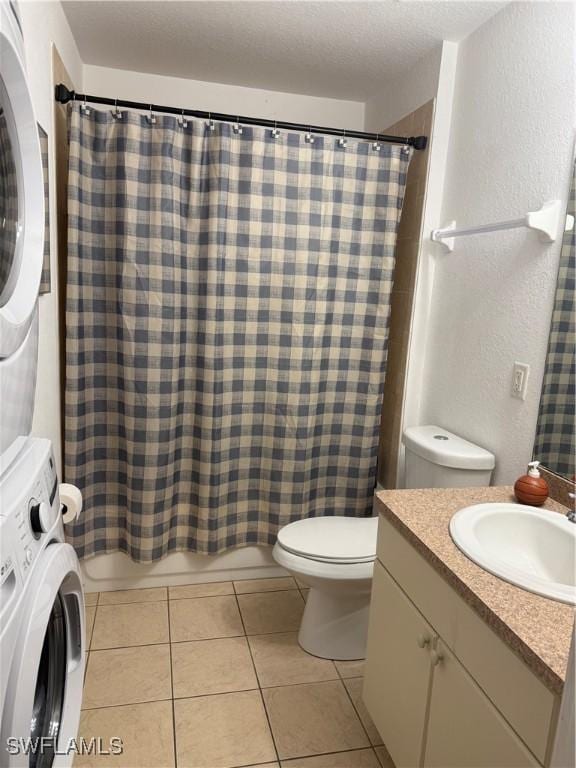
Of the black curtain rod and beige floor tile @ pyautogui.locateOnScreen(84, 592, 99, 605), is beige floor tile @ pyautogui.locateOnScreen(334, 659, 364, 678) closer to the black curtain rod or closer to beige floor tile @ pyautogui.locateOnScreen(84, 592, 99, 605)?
beige floor tile @ pyautogui.locateOnScreen(84, 592, 99, 605)

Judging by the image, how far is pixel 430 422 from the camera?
2201 mm

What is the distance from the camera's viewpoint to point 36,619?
81cm

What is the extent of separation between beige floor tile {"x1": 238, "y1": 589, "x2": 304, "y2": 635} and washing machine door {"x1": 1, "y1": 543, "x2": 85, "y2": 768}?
1.02 metres

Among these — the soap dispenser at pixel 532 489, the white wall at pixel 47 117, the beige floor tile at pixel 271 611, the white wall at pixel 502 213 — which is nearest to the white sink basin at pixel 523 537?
the soap dispenser at pixel 532 489

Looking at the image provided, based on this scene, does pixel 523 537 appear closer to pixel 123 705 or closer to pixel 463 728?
pixel 463 728

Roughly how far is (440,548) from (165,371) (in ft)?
4.21

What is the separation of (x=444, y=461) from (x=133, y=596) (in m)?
1.45

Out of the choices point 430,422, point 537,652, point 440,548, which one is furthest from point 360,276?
point 537,652

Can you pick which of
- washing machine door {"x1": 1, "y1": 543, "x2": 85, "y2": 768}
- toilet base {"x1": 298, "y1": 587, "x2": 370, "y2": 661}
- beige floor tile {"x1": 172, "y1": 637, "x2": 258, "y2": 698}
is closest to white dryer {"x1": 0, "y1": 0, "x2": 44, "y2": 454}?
washing machine door {"x1": 1, "y1": 543, "x2": 85, "y2": 768}

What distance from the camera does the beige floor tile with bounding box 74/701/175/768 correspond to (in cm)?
149

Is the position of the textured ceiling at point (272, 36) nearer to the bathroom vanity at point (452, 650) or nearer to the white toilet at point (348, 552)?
the white toilet at point (348, 552)

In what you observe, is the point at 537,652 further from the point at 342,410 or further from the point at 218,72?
the point at 218,72

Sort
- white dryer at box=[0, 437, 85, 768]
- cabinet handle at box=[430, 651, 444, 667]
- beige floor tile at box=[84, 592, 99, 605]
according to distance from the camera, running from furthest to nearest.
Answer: beige floor tile at box=[84, 592, 99, 605], cabinet handle at box=[430, 651, 444, 667], white dryer at box=[0, 437, 85, 768]

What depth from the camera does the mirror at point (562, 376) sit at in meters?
1.42
